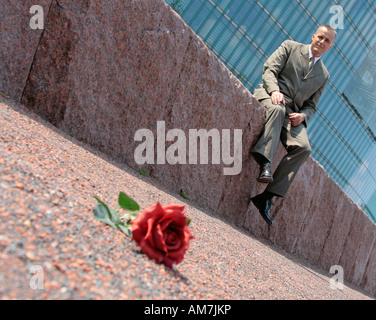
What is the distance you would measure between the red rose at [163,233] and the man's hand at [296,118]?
302 centimetres

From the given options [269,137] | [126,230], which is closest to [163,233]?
[126,230]

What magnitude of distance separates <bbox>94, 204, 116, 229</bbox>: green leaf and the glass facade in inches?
691

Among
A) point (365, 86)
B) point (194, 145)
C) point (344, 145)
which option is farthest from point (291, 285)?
point (365, 86)

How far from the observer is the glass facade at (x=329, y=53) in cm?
2578

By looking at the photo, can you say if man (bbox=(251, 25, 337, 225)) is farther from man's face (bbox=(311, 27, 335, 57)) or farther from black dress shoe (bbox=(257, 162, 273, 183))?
black dress shoe (bbox=(257, 162, 273, 183))

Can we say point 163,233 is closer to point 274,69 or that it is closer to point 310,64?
point 274,69

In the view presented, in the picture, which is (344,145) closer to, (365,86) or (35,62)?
(365,86)

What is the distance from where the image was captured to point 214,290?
1492 millimetres

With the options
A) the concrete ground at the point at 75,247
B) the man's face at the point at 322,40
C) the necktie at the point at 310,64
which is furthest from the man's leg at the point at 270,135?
the concrete ground at the point at 75,247

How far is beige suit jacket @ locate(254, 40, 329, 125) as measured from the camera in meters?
4.30

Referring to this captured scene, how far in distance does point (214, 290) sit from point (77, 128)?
176 cm

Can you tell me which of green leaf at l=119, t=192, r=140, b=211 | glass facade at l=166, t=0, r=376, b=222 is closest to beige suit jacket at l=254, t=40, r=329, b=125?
green leaf at l=119, t=192, r=140, b=211

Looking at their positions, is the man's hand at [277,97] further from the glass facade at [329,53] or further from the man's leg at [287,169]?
the glass facade at [329,53]

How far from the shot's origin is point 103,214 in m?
1.48
